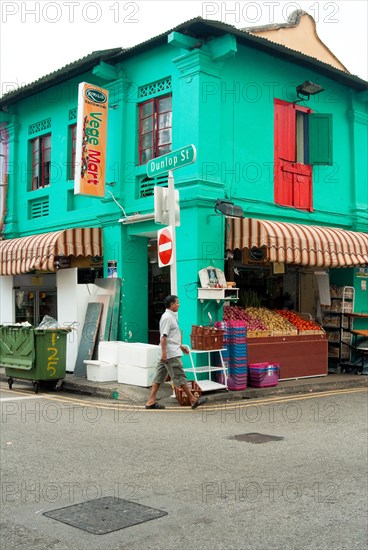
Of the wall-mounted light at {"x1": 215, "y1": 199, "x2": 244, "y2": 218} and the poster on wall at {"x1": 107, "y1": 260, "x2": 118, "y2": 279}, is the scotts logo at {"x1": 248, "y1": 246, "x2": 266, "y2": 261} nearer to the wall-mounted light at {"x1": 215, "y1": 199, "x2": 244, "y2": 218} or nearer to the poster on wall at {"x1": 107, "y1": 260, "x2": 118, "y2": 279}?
the wall-mounted light at {"x1": 215, "y1": 199, "x2": 244, "y2": 218}

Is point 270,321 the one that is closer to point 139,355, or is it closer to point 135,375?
point 139,355

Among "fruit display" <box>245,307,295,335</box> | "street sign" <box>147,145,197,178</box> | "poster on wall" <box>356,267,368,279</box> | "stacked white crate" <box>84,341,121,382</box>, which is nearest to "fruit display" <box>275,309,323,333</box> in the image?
"fruit display" <box>245,307,295,335</box>

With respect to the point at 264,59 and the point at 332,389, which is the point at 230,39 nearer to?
the point at 264,59

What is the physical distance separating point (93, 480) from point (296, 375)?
800cm

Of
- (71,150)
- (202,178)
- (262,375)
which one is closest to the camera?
(262,375)

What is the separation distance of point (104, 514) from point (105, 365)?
7336mm

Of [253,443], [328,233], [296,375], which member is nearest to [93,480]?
[253,443]

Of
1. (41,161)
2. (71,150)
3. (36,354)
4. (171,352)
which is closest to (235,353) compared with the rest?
(171,352)

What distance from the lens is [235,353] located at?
11883 millimetres

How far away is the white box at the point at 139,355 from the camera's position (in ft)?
38.6

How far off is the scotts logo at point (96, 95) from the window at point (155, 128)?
3.05 ft

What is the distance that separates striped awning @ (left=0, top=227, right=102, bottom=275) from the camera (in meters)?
13.7

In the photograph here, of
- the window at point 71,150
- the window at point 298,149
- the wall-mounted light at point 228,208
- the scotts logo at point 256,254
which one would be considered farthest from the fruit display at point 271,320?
the window at point 71,150

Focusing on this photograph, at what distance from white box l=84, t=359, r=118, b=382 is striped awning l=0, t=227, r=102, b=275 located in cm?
254
